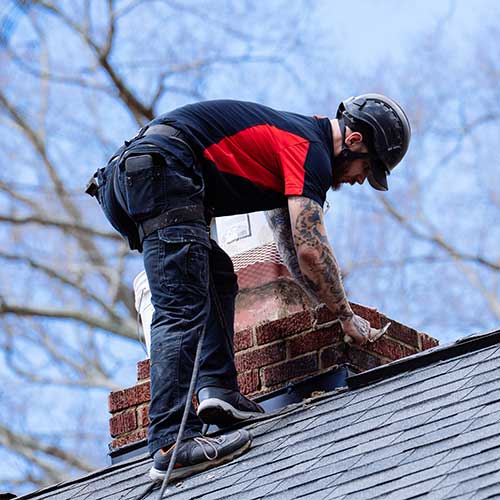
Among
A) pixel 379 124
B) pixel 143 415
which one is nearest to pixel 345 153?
pixel 379 124

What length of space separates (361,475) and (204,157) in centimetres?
164

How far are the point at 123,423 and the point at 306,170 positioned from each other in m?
→ 1.65

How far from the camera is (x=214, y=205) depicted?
5.21 meters

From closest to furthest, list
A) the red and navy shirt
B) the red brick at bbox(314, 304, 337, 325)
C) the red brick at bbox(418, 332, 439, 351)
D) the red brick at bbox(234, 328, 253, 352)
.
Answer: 1. the red and navy shirt
2. the red brick at bbox(314, 304, 337, 325)
3. the red brick at bbox(234, 328, 253, 352)
4. the red brick at bbox(418, 332, 439, 351)

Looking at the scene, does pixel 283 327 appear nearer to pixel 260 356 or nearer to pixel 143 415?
pixel 260 356

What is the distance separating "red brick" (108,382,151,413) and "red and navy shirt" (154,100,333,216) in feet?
3.69

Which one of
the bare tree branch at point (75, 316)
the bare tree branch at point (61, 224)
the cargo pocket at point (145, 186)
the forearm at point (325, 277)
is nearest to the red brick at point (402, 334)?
the forearm at point (325, 277)

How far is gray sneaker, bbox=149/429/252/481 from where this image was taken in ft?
15.3

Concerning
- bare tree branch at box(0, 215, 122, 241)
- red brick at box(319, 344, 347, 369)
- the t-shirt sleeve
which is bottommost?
red brick at box(319, 344, 347, 369)

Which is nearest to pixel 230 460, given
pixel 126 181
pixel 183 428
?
pixel 183 428

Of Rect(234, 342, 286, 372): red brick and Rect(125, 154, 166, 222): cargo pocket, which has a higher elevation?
Rect(125, 154, 166, 222): cargo pocket

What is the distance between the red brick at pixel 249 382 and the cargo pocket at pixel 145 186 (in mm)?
1013

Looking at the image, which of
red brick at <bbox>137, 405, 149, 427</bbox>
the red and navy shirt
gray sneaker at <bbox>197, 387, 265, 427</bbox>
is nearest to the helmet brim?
the red and navy shirt

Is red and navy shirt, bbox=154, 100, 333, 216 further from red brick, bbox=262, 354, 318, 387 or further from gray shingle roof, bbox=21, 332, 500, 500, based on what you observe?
gray shingle roof, bbox=21, 332, 500, 500
